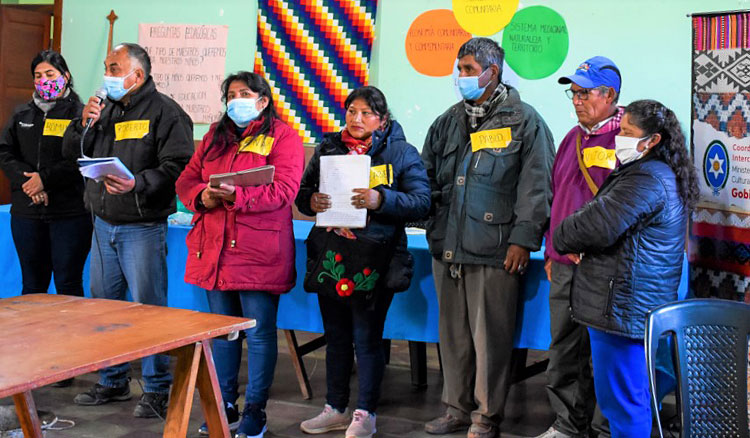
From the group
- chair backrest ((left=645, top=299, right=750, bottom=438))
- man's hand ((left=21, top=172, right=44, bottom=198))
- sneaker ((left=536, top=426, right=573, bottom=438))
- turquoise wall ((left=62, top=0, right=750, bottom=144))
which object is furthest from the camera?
turquoise wall ((left=62, top=0, right=750, bottom=144))

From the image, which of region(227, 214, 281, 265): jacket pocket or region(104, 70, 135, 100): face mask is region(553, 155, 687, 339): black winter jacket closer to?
region(227, 214, 281, 265): jacket pocket

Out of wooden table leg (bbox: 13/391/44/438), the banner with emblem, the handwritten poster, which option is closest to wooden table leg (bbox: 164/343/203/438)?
wooden table leg (bbox: 13/391/44/438)

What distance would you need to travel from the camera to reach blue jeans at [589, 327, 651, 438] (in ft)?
9.19

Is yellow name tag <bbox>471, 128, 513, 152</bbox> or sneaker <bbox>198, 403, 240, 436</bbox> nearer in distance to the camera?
yellow name tag <bbox>471, 128, 513, 152</bbox>

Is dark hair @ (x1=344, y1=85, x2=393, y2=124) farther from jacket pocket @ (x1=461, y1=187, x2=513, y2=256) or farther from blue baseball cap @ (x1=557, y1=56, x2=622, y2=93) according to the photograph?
blue baseball cap @ (x1=557, y1=56, x2=622, y2=93)

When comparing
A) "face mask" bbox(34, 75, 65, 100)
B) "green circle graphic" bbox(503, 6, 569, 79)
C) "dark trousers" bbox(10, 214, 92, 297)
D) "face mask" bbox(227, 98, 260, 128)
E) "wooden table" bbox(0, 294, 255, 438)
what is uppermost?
"green circle graphic" bbox(503, 6, 569, 79)

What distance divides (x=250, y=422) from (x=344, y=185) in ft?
3.48

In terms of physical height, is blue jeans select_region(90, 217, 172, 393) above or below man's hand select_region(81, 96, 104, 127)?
below

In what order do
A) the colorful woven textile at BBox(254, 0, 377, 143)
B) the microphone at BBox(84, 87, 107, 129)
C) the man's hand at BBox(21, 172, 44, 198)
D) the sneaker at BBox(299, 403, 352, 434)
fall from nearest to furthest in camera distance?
the sneaker at BBox(299, 403, 352, 434) < the microphone at BBox(84, 87, 107, 129) < the man's hand at BBox(21, 172, 44, 198) < the colorful woven textile at BBox(254, 0, 377, 143)

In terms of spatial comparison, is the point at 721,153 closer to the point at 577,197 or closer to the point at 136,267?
the point at 577,197

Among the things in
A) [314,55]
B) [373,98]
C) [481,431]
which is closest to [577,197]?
[373,98]

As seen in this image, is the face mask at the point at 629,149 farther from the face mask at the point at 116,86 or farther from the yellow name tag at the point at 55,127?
the yellow name tag at the point at 55,127

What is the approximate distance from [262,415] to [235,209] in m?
0.89

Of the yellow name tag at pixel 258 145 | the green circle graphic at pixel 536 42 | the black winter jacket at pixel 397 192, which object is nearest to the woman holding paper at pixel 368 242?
the black winter jacket at pixel 397 192
